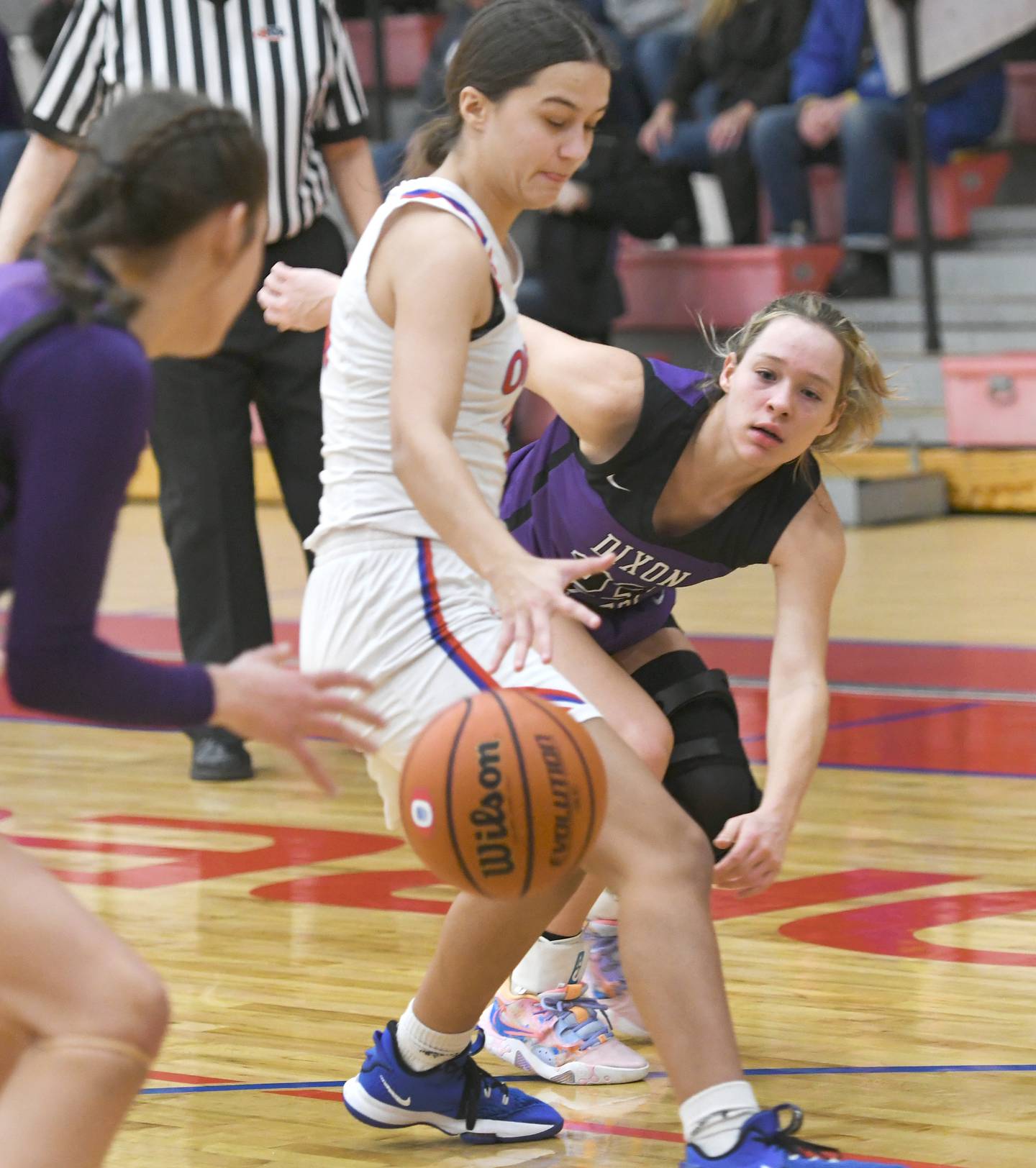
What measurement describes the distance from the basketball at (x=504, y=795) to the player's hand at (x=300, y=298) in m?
0.87

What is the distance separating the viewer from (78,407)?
6.64ft

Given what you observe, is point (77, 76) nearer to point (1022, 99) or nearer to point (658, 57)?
point (658, 57)

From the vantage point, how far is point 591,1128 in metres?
2.93

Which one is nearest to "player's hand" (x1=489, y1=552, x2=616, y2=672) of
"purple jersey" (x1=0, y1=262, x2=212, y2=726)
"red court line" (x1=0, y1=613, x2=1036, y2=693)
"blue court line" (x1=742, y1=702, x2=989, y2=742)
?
"purple jersey" (x1=0, y1=262, x2=212, y2=726)

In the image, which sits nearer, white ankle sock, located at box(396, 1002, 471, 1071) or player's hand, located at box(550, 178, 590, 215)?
white ankle sock, located at box(396, 1002, 471, 1071)

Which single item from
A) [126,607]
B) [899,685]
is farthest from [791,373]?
[126,607]

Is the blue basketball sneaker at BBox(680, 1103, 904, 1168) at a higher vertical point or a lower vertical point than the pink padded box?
higher

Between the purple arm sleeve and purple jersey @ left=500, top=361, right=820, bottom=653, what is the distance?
1.39 metres

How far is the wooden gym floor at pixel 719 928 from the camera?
9.45 feet

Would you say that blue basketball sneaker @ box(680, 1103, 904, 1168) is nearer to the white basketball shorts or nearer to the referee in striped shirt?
the white basketball shorts

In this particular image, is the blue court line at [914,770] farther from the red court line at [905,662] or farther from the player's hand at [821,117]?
the player's hand at [821,117]

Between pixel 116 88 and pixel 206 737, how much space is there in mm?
1577

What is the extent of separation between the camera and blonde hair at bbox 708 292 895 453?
3.31 metres

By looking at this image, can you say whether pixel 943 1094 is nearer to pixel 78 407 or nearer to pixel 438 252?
pixel 438 252
